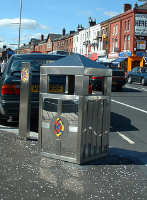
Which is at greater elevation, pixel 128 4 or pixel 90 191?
pixel 128 4

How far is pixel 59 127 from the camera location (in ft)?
14.2

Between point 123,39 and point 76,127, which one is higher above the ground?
point 123,39

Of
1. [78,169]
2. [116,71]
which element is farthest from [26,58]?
[116,71]

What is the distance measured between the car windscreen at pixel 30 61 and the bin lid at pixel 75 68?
2.92m

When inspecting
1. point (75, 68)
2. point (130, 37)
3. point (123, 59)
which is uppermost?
point (130, 37)

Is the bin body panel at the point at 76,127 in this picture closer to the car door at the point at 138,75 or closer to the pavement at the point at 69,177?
the pavement at the point at 69,177

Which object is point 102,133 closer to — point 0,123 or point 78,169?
point 78,169

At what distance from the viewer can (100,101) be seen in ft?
14.3

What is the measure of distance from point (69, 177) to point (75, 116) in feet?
2.74

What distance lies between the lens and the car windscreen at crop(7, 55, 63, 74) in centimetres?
725

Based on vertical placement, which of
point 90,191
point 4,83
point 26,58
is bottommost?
point 90,191

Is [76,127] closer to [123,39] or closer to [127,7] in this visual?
[123,39]

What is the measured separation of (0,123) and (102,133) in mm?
3703

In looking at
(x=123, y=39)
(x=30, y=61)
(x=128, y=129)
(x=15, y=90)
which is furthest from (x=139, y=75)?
(x=123, y=39)
